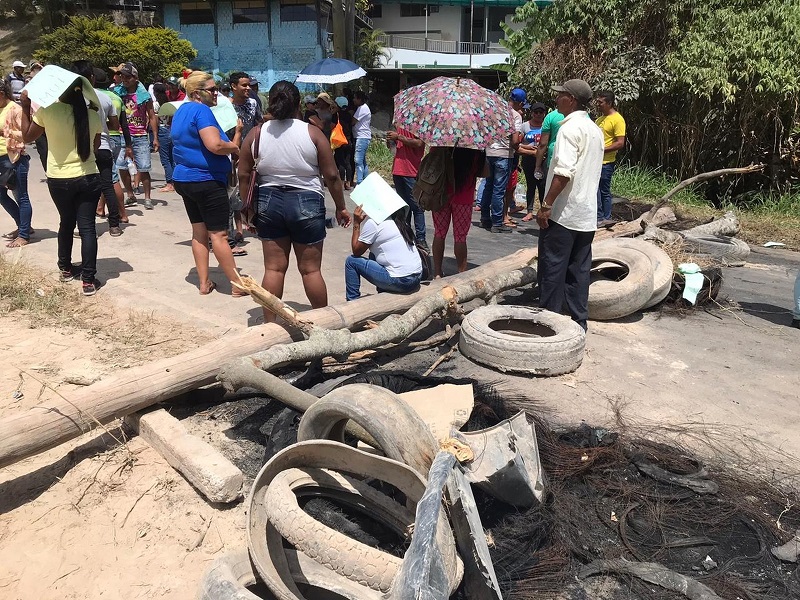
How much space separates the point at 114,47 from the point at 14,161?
939 inches

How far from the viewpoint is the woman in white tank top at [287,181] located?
4559 millimetres

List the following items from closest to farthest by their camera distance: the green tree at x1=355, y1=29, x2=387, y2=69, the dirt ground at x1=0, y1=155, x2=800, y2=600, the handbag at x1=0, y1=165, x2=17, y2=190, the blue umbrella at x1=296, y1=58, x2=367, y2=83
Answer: the dirt ground at x1=0, y1=155, x2=800, y2=600 → the handbag at x1=0, y1=165, x2=17, y2=190 → the blue umbrella at x1=296, y1=58, x2=367, y2=83 → the green tree at x1=355, y1=29, x2=387, y2=69

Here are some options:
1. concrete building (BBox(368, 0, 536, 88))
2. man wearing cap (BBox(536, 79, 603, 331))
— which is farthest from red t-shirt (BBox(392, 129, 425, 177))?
concrete building (BBox(368, 0, 536, 88))

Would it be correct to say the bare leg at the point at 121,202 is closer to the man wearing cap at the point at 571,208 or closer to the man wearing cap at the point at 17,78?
the man wearing cap at the point at 571,208

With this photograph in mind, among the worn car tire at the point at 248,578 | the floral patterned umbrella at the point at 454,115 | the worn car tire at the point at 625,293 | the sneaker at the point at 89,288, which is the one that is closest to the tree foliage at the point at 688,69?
the worn car tire at the point at 625,293

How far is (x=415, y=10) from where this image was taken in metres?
39.3

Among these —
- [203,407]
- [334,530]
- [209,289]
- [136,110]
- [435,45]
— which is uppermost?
[435,45]

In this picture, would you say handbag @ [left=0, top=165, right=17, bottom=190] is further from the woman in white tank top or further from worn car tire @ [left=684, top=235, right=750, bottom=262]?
worn car tire @ [left=684, top=235, right=750, bottom=262]

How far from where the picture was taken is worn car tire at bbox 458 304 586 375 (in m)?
4.58

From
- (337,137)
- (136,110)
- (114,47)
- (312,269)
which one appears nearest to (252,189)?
(312,269)

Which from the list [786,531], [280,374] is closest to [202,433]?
[280,374]

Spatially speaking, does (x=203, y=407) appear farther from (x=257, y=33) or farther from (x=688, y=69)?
(x=257, y=33)

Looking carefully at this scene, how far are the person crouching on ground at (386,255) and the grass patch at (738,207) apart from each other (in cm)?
623

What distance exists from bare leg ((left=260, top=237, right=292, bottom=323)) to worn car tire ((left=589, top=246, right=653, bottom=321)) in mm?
2825
